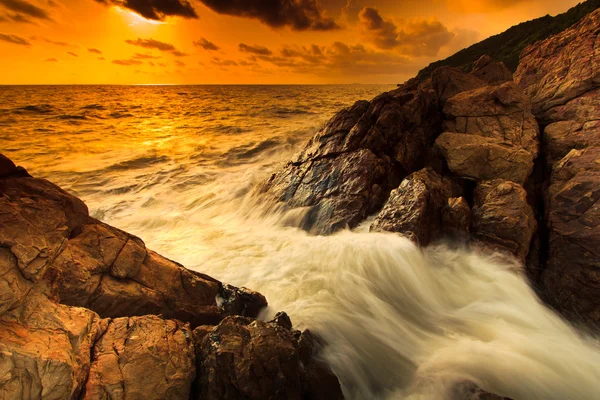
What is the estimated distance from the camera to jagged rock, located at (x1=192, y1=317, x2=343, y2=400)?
3082 millimetres

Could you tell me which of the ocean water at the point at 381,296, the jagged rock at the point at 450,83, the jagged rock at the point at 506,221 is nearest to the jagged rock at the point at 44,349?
the ocean water at the point at 381,296

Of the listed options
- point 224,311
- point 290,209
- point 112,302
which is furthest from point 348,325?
point 290,209

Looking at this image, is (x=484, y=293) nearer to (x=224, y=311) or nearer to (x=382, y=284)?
(x=382, y=284)

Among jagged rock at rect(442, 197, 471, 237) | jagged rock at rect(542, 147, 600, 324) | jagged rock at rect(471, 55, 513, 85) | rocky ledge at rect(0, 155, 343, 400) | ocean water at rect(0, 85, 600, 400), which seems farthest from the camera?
jagged rock at rect(471, 55, 513, 85)

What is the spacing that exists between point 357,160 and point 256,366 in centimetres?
693

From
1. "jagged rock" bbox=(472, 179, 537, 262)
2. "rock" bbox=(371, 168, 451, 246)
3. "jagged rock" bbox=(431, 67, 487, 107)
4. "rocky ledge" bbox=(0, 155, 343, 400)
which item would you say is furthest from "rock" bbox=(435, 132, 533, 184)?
"rocky ledge" bbox=(0, 155, 343, 400)

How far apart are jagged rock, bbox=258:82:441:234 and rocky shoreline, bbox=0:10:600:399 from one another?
0.05 m

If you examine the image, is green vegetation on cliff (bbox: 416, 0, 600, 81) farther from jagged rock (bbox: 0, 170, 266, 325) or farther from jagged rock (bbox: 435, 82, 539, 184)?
jagged rock (bbox: 0, 170, 266, 325)

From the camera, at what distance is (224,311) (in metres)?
4.70

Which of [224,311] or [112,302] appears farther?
[224,311]

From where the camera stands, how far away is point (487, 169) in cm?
809

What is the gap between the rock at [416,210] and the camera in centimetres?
677

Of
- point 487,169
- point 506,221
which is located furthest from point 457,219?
point 487,169

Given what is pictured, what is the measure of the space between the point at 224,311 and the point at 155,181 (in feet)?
36.7
